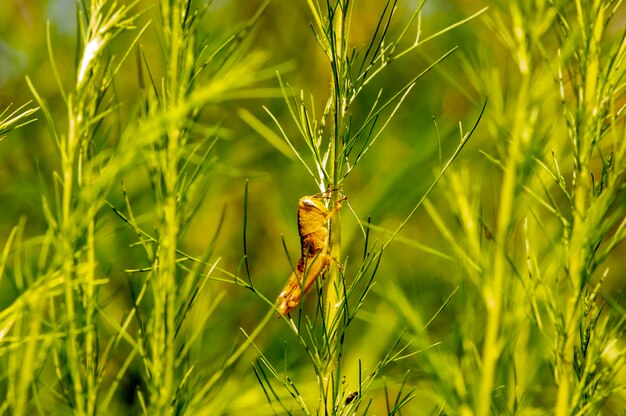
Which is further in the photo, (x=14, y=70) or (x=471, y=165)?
(x=471, y=165)

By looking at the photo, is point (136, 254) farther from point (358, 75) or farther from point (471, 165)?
point (358, 75)

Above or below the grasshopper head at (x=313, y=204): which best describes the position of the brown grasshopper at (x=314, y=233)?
below

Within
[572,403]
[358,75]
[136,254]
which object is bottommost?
[136,254]

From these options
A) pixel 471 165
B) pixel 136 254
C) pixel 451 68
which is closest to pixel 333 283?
pixel 136 254

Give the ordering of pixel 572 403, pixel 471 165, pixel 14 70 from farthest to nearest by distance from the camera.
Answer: pixel 471 165, pixel 14 70, pixel 572 403

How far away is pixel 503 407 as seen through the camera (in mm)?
304

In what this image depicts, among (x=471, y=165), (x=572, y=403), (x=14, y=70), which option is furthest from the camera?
(x=471, y=165)

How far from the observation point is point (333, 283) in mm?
296

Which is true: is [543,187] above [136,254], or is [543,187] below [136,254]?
above

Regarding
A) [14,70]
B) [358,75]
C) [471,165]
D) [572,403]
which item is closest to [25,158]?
[14,70]

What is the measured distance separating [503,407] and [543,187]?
93 millimetres

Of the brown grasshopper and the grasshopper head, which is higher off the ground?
the grasshopper head

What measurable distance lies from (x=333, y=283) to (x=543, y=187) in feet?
0.28

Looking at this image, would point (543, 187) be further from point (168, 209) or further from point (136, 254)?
point (136, 254)
